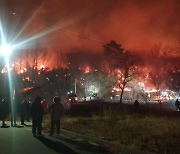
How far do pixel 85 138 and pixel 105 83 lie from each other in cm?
7527

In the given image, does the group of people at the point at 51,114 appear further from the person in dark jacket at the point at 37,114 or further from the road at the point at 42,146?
the road at the point at 42,146

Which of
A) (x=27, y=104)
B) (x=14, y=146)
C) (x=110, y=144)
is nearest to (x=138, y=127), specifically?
(x=110, y=144)

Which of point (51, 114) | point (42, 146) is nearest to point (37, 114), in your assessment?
point (51, 114)

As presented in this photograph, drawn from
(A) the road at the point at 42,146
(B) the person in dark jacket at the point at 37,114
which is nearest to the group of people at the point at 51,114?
(B) the person in dark jacket at the point at 37,114

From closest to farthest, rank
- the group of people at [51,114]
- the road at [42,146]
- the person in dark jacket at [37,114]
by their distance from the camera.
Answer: the road at [42,146], the group of people at [51,114], the person in dark jacket at [37,114]

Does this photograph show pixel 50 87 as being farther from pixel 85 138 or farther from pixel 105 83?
pixel 85 138

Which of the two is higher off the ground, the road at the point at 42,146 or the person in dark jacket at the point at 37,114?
the person in dark jacket at the point at 37,114

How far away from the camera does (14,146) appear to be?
50.8ft

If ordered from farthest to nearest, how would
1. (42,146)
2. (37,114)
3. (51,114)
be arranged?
(37,114), (51,114), (42,146)

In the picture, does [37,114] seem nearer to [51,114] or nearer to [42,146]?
[51,114]

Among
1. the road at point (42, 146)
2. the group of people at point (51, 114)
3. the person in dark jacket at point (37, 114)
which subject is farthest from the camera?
the person in dark jacket at point (37, 114)

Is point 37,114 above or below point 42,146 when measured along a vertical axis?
above

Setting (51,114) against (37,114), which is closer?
(51,114)

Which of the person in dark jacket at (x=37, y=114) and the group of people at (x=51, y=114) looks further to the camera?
the person in dark jacket at (x=37, y=114)
